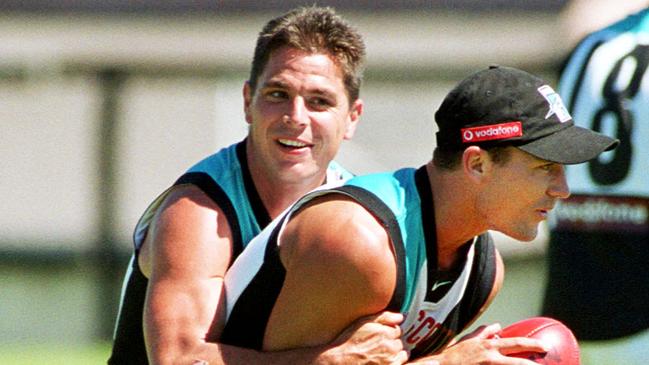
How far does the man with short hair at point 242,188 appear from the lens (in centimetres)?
384

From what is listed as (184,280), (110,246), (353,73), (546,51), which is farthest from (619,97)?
(110,246)

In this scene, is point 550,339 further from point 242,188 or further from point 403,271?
point 242,188

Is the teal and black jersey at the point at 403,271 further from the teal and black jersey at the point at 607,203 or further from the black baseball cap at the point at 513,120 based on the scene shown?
the teal and black jersey at the point at 607,203

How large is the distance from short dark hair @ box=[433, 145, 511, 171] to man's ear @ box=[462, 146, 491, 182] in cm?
2

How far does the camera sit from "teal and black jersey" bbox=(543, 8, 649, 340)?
5.35m

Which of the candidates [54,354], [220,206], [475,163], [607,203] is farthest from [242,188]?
[54,354]

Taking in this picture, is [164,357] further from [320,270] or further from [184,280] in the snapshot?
[320,270]

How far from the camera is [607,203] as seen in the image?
18.0 ft

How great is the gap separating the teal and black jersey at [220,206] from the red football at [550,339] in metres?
0.86

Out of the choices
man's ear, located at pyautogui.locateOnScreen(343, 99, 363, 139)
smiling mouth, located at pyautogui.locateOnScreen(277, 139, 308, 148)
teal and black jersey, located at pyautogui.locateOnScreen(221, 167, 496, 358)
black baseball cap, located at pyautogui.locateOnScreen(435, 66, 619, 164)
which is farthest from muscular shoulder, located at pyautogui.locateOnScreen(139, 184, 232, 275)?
black baseball cap, located at pyautogui.locateOnScreen(435, 66, 619, 164)

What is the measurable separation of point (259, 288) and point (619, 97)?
2.29 meters

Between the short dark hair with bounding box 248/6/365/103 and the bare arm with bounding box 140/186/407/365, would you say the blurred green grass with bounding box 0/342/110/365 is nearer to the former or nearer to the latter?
the short dark hair with bounding box 248/6/365/103

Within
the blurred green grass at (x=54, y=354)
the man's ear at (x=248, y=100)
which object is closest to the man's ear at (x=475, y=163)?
the man's ear at (x=248, y=100)

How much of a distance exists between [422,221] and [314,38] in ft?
3.25
